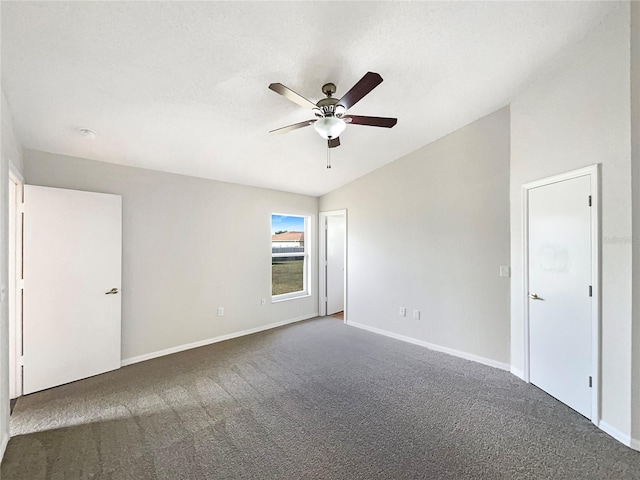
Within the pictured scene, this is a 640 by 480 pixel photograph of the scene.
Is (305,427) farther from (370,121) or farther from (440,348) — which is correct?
(370,121)

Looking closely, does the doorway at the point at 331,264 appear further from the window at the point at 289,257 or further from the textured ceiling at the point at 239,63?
the textured ceiling at the point at 239,63

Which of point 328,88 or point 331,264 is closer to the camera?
point 328,88

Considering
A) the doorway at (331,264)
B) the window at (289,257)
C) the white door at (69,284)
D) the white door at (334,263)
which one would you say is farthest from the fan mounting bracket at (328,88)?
the white door at (334,263)

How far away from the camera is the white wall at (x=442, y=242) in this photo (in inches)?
132

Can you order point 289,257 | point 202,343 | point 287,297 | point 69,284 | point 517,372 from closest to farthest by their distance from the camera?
1. point 69,284
2. point 517,372
3. point 202,343
4. point 287,297
5. point 289,257

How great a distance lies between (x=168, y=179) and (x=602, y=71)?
179 inches

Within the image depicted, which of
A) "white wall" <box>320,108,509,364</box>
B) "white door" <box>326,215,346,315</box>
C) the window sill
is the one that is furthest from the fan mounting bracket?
the window sill

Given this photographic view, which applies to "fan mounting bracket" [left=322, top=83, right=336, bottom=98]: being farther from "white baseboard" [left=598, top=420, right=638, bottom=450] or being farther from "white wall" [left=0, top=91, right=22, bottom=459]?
"white baseboard" [left=598, top=420, right=638, bottom=450]

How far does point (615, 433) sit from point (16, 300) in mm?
5239

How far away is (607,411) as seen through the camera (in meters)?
2.21

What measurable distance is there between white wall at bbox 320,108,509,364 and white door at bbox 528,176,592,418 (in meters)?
0.37

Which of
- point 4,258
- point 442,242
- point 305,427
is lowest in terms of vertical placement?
point 305,427

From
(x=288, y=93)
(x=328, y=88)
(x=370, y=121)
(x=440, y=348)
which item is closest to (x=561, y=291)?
(x=440, y=348)

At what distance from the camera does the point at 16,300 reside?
2.73 meters
